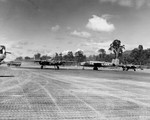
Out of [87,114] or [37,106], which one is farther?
[37,106]

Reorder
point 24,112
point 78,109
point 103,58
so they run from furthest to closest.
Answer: point 103,58 < point 78,109 < point 24,112

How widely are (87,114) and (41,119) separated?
79.7 inches

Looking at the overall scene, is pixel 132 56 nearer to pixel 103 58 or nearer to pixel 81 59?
pixel 103 58

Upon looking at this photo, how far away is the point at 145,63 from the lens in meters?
138

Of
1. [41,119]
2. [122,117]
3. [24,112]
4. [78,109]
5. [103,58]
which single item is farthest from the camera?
[103,58]

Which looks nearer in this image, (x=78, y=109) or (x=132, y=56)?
(x=78, y=109)

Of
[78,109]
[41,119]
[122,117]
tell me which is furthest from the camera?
[78,109]

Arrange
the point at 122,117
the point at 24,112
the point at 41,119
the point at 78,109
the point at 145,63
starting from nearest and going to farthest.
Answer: the point at 41,119 → the point at 122,117 → the point at 24,112 → the point at 78,109 → the point at 145,63

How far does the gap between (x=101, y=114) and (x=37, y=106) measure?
11.1ft

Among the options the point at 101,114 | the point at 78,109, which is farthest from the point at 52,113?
the point at 101,114

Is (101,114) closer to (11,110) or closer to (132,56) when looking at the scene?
(11,110)

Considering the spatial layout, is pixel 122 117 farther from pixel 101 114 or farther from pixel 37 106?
pixel 37 106

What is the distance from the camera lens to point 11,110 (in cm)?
892

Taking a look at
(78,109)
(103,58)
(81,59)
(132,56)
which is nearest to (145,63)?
(132,56)
